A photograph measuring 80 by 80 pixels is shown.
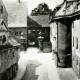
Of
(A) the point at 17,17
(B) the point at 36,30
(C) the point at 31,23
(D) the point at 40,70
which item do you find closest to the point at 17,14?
(A) the point at 17,17

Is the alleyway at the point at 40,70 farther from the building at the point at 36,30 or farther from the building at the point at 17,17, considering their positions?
the building at the point at 36,30

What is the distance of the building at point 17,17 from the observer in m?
50.9

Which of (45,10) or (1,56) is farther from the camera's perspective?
(45,10)

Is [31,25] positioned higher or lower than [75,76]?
higher

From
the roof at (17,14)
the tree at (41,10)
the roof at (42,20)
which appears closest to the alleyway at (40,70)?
the roof at (17,14)

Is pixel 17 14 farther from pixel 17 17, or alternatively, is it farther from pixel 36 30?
pixel 36 30

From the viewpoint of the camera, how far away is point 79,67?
2258cm

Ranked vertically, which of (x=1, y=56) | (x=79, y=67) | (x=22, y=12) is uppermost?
(x=22, y=12)

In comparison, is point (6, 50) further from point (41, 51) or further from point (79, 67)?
point (41, 51)

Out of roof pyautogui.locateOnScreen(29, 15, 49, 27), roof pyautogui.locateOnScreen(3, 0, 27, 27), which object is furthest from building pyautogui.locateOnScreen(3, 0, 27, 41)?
roof pyautogui.locateOnScreen(29, 15, 49, 27)

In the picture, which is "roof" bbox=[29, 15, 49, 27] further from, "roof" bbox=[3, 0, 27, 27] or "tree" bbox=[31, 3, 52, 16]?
"tree" bbox=[31, 3, 52, 16]

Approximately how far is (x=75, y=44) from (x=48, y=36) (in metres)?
29.0

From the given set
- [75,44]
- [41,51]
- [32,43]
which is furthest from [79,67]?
[32,43]

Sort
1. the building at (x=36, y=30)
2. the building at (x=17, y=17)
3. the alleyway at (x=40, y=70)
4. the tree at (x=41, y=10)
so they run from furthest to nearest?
the tree at (x=41, y=10)
the building at (x=36, y=30)
the building at (x=17, y=17)
the alleyway at (x=40, y=70)
